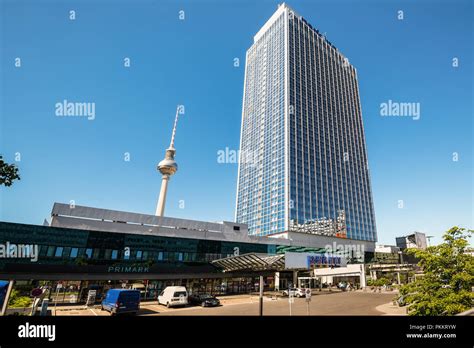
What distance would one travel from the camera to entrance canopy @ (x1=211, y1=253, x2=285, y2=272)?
37.6 meters

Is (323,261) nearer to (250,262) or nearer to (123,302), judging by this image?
(250,262)

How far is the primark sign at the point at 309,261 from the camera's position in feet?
144

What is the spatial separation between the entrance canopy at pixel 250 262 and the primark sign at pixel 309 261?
142 cm

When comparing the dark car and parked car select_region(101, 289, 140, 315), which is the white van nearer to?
the dark car

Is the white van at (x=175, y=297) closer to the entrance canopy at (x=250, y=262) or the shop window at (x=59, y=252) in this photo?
the entrance canopy at (x=250, y=262)

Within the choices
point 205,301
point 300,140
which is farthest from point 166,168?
point 205,301

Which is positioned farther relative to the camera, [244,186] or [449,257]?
[244,186]

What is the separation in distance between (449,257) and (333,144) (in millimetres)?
95806

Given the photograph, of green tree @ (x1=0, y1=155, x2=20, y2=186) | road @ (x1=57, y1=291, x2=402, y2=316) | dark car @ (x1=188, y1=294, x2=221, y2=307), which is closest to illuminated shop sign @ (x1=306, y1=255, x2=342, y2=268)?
road @ (x1=57, y1=291, x2=402, y2=316)

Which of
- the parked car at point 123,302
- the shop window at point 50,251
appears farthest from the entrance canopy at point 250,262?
the shop window at point 50,251

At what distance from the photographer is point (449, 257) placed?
1388 centimetres

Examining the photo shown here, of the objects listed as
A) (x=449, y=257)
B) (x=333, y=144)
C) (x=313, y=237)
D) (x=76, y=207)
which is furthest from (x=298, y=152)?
(x=449, y=257)
